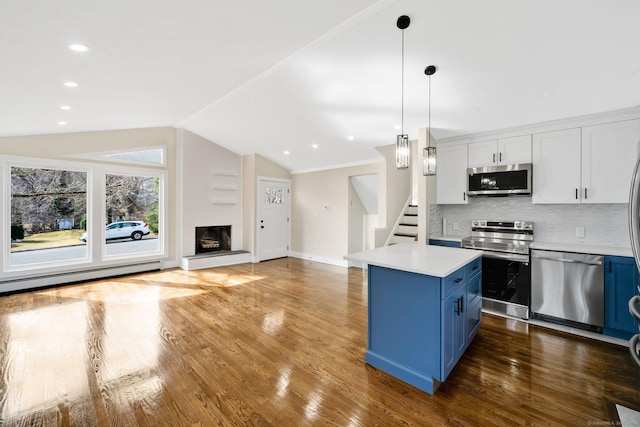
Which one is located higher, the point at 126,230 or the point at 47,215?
the point at 47,215

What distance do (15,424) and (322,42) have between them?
374 cm

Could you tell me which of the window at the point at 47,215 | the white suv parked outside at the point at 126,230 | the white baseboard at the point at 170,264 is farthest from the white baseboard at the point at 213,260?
the window at the point at 47,215

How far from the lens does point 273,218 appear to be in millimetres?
7109

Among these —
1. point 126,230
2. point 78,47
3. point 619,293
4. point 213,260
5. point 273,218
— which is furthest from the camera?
point 273,218

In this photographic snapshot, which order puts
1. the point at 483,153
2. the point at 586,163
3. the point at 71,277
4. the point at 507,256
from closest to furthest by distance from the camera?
the point at 586,163
the point at 507,256
the point at 483,153
the point at 71,277

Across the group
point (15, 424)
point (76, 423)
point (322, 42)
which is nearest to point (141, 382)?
point (76, 423)

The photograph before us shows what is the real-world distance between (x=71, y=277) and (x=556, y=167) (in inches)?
294

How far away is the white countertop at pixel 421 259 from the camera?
199cm

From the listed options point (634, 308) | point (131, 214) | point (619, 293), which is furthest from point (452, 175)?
point (131, 214)

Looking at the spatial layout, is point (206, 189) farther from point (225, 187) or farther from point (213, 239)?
point (213, 239)

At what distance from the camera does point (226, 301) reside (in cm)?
400

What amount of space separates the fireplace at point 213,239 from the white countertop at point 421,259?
197 inches

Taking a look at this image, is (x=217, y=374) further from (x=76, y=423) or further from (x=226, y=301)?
(x=226, y=301)

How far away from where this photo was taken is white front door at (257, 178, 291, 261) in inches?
270
